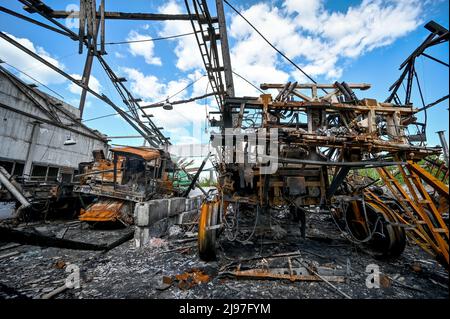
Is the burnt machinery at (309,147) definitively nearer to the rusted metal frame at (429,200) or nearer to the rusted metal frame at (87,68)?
the rusted metal frame at (429,200)

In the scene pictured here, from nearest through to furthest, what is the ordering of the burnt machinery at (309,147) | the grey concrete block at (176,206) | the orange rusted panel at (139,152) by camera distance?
the burnt machinery at (309,147) < the grey concrete block at (176,206) < the orange rusted panel at (139,152)

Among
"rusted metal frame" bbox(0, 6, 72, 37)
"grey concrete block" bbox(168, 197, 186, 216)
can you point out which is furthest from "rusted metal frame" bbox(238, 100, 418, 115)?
"rusted metal frame" bbox(0, 6, 72, 37)

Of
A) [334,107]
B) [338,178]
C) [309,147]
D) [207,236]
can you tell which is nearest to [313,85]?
[334,107]

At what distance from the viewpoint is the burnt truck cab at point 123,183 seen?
24.2ft

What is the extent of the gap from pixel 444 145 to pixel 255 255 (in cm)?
439

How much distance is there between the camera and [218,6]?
5316mm

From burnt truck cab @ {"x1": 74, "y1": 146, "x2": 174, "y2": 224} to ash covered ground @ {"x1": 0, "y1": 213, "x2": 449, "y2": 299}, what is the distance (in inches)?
80.9

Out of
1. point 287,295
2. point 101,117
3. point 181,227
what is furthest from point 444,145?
point 101,117

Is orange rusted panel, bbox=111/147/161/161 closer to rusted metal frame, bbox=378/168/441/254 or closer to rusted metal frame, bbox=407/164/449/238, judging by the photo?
rusted metal frame, bbox=378/168/441/254

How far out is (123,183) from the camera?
8336mm

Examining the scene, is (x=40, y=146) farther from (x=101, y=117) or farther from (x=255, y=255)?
(x=255, y=255)

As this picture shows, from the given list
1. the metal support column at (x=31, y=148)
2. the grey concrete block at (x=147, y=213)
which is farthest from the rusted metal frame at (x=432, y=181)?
the metal support column at (x=31, y=148)

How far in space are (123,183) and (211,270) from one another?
20.8 feet

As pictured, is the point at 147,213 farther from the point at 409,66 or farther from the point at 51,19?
the point at 409,66
